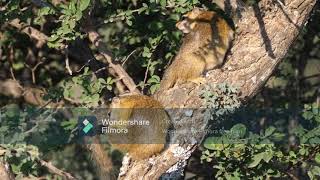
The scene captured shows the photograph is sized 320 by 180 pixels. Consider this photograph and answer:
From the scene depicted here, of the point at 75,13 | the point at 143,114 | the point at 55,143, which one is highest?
the point at 75,13

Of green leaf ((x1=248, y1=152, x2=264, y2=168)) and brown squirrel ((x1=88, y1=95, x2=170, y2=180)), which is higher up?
brown squirrel ((x1=88, y1=95, x2=170, y2=180))

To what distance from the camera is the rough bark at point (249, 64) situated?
4004 millimetres

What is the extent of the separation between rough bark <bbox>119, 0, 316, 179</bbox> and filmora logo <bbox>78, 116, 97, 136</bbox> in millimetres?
806

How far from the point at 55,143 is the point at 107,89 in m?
0.90

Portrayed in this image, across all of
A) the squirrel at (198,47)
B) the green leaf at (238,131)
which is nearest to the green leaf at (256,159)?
the green leaf at (238,131)

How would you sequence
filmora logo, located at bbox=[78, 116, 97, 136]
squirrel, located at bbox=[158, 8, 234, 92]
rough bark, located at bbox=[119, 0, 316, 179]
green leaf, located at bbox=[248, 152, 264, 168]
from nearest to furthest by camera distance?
rough bark, located at bbox=[119, 0, 316, 179] → green leaf, located at bbox=[248, 152, 264, 168] → squirrel, located at bbox=[158, 8, 234, 92] → filmora logo, located at bbox=[78, 116, 97, 136]

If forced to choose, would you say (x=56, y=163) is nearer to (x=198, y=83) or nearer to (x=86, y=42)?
(x=86, y=42)

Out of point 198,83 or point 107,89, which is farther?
Answer: point 107,89

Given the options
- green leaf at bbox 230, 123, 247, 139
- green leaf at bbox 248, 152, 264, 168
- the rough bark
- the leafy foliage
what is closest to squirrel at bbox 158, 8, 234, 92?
the leafy foliage

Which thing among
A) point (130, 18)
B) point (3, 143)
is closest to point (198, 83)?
point (130, 18)

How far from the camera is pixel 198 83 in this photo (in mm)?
4188

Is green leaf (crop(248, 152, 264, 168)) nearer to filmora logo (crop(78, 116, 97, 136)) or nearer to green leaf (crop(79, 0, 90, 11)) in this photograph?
filmora logo (crop(78, 116, 97, 136))

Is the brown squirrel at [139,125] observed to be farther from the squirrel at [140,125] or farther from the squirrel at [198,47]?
the squirrel at [198,47]

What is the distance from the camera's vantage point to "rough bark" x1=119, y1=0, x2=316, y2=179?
400 centimetres
